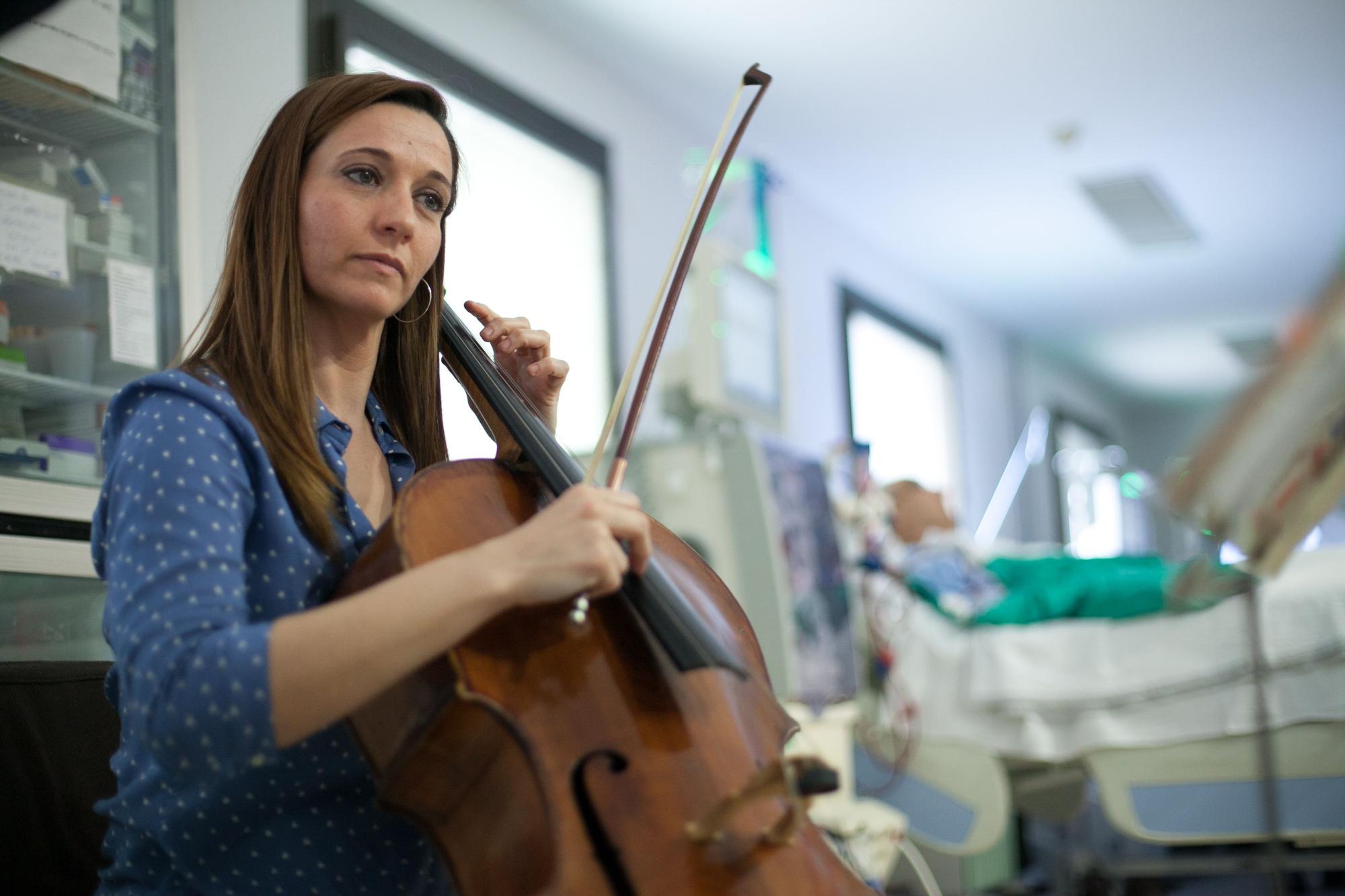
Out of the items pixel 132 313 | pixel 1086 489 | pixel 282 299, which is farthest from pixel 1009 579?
pixel 1086 489

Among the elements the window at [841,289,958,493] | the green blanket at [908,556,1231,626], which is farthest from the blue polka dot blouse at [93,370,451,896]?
the window at [841,289,958,493]

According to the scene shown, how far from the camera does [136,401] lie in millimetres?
881

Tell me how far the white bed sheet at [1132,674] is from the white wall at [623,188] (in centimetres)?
104

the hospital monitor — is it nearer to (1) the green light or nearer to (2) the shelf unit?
(1) the green light

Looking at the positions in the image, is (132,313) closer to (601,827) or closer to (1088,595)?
(601,827)

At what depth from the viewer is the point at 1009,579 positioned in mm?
3670

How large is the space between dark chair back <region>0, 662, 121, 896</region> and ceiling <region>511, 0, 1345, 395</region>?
2.53 meters

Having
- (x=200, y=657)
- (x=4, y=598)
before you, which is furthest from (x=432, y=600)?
(x=4, y=598)

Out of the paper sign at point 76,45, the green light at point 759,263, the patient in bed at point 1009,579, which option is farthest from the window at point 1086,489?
the paper sign at point 76,45

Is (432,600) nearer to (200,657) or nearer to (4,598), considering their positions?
(200,657)

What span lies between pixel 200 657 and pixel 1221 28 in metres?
3.71

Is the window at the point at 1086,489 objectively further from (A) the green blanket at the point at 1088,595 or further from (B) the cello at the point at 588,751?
(B) the cello at the point at 588,751

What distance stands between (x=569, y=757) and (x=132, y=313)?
1295mm

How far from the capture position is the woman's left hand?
1.18 metres
